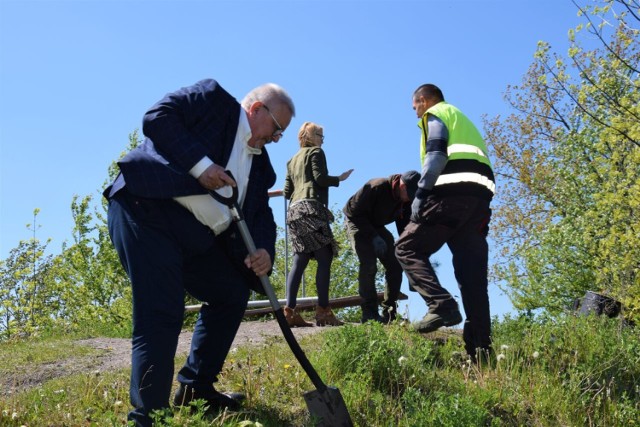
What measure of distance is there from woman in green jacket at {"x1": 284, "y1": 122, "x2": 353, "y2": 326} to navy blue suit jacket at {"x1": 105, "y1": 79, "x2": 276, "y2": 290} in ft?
9.94

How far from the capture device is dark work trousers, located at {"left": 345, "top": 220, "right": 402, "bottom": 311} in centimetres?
732

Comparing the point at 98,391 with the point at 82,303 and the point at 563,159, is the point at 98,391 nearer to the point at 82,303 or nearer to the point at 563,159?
the point at 563,159

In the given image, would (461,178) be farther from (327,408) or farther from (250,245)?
(327,408)

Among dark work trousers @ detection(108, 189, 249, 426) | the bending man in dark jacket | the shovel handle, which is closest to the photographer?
dark work trousers @ detection(108, 189, 249, 426)

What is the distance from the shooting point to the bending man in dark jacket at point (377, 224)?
7.12m

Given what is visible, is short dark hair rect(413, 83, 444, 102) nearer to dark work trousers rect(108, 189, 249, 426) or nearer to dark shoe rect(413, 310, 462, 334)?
dark shoe rect(413, 310, 462, 334)

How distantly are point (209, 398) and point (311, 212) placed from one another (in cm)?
323

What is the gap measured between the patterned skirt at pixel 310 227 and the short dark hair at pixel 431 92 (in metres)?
1.78

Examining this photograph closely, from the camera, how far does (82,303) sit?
17.2 meters

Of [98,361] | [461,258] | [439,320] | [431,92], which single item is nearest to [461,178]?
[461,258]

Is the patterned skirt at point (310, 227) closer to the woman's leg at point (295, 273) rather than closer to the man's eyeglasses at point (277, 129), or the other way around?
the woman's leg at point (295, 273)

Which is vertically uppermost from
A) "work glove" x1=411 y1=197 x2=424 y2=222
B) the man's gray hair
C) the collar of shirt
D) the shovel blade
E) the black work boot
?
the man's gray hair

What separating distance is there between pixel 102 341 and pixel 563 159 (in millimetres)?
9310

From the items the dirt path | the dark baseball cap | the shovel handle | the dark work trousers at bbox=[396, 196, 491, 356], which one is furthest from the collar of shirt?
the dark baseball cap
